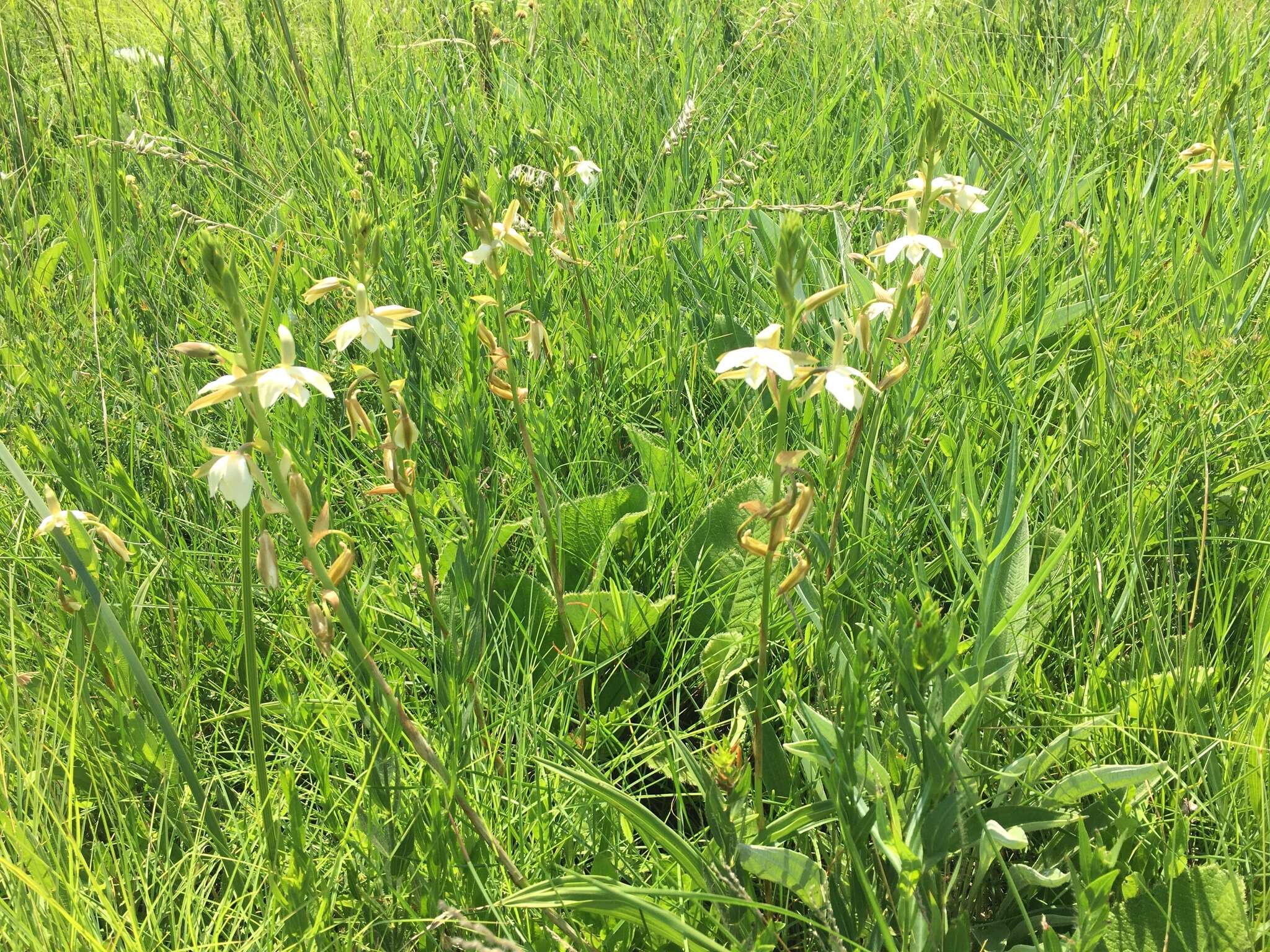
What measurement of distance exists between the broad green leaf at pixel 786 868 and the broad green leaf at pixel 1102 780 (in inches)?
11.4

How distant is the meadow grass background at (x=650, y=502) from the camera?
1.07m

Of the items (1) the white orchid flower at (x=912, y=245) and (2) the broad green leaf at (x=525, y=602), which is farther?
(2) the broad green leaf at (x=525, y=602)

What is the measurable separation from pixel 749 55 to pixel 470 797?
2.65m

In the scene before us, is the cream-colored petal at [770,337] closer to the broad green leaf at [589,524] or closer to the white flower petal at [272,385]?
the white flower petal at [272,385]

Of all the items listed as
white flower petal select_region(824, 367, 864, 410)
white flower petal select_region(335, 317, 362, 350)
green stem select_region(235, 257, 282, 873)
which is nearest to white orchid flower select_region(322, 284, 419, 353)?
white flower petal select_region(335, 317, 362, 350)

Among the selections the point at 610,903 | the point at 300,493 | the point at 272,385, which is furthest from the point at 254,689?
the point at 610,903

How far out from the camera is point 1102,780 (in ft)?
3.40

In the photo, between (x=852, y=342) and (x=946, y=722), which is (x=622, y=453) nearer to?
(x=852, y=342)

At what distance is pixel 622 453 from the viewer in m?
1.92

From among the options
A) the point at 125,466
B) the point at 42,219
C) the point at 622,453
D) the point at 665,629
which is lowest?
the point at 665,629

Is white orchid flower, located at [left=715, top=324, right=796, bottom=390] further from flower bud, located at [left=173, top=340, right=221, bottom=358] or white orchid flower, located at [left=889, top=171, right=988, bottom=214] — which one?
flower bud, located at [left=173, top=340, right=221, bottom=358]

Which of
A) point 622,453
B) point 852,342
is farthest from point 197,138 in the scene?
point 852,342

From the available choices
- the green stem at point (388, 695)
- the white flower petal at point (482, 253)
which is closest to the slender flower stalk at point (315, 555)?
the green stem at point (388, 695)

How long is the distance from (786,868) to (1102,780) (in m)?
0.36
